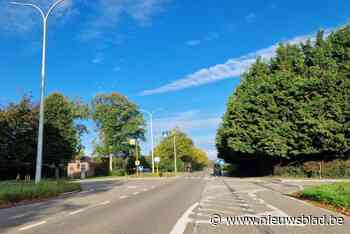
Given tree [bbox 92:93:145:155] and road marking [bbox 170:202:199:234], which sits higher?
tree [bbox 92:93:145:155]

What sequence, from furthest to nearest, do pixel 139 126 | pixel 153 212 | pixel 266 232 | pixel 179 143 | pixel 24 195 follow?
pixel 179 143 < pixel 139 126 < pixel 24 195 < pixel 153 212 < pixel 266 232

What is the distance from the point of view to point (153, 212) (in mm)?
12977

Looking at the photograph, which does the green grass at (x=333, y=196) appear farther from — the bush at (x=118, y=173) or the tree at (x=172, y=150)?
the tree at (x=172, y=150)

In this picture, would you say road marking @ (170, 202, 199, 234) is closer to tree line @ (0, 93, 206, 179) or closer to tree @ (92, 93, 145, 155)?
tree line @ (0, 93, 206, 179)

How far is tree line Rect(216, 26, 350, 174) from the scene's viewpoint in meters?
38.3

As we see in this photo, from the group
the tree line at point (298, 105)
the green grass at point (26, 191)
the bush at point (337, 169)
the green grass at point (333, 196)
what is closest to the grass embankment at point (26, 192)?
the green grass at point (26, 191)

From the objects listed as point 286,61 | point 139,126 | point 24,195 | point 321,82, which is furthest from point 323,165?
point 139,126

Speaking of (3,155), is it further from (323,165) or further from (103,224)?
(103,224)

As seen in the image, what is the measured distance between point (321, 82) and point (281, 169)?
1028 centimetres

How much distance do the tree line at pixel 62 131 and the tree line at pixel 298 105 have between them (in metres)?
26.0

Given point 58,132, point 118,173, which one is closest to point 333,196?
point 58,132

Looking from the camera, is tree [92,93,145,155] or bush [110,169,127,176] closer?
bush [110,169,127,176]

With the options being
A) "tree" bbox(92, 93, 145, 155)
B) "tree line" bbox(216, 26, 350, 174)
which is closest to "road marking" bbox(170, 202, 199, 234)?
"tree line" bbox(216, 26, 350, 174)

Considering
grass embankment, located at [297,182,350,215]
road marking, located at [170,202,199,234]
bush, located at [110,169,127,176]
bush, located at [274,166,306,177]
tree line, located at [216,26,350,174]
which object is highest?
tree line, located at [216,26,350,174]
